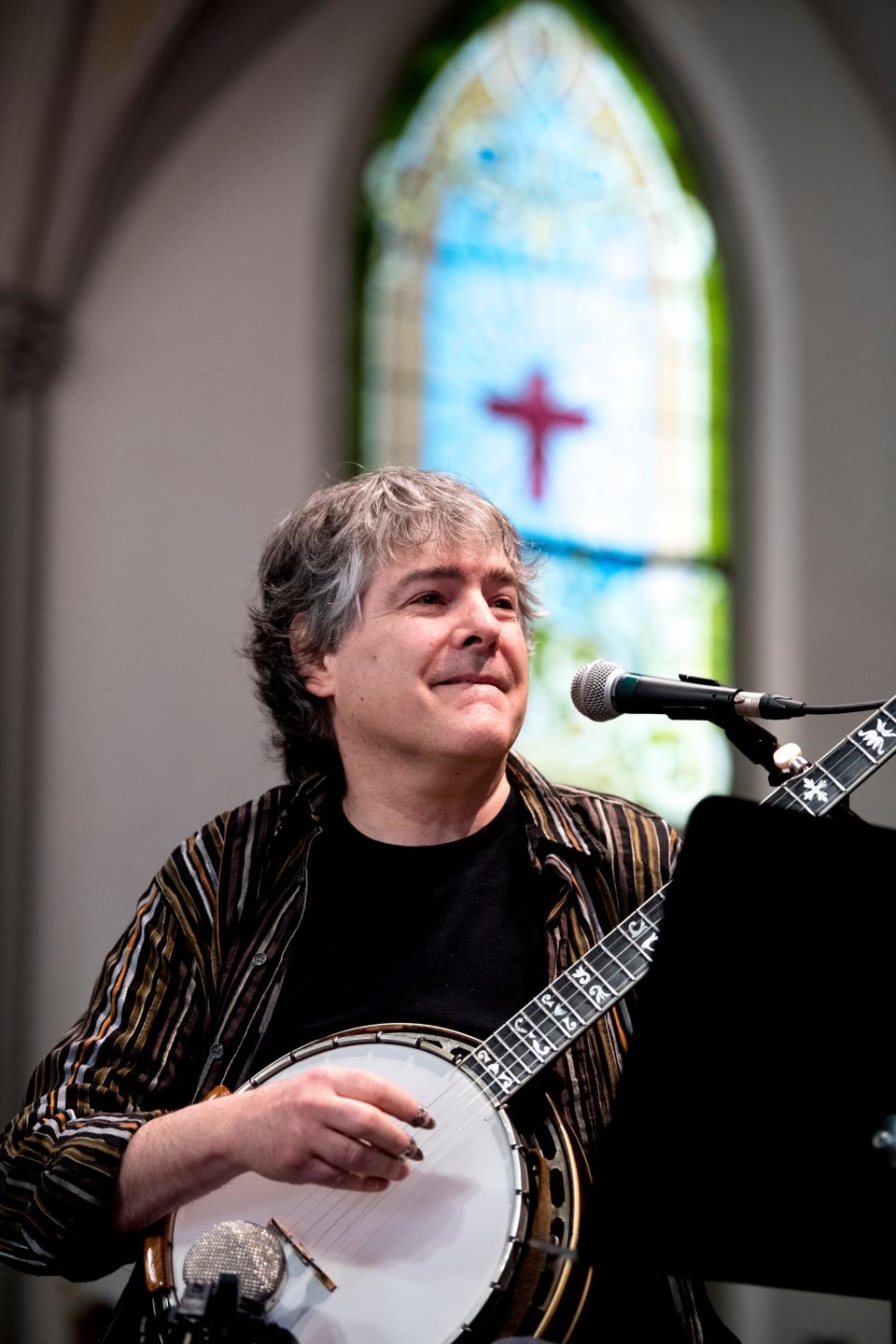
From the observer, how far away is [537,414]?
17.1ft

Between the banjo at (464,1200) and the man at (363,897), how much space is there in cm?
8

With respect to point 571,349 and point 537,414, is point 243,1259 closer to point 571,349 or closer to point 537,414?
point 537,414

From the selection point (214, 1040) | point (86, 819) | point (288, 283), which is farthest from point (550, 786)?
point (288, 283)

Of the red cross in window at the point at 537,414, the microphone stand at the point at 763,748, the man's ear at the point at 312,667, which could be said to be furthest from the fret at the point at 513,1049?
the red cross in window at the point at 537,414

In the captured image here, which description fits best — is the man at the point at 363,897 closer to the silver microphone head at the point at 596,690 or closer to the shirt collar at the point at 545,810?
the shirt collar at the point at 545,810

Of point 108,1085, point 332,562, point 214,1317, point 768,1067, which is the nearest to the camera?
point 768,1067

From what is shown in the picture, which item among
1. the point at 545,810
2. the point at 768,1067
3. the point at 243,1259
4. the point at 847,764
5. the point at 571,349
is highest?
the point at 571,349

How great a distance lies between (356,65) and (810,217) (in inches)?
69.4

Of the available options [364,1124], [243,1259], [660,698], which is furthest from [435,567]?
[243,1259]

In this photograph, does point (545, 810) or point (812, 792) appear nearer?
point (812, 792)

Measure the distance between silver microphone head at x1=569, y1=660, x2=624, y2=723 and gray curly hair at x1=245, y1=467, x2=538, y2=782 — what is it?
0.37m

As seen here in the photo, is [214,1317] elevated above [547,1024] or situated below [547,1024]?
below

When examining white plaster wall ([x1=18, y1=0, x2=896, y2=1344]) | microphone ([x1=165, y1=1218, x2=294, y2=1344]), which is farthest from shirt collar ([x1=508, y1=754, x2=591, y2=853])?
white plaster wall ([x1=18, y1=0, x2=896, y2=1344])

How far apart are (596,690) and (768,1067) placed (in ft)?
1.95
